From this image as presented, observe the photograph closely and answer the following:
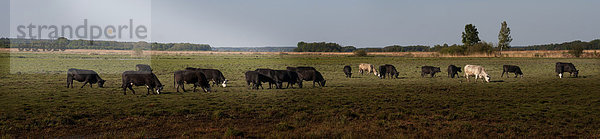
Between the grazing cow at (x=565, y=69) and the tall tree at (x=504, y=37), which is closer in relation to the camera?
the grazing cow at (x=565, y=69)

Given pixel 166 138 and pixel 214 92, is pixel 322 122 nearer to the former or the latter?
pixel 166 138

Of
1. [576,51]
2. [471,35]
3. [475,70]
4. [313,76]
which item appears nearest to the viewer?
[313,76]

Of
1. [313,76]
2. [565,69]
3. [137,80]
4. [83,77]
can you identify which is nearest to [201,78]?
[137,80]

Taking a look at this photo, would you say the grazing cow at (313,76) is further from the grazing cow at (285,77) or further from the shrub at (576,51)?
the shrub at (576,51)

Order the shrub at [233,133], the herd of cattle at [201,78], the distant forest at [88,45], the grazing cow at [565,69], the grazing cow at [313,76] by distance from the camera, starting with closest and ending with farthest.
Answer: the shrub at [233,133], the herd of cattle at [201,78], the grazing cow at [313,76], the grazing cow at [565,69], the distant forest at [88,45]

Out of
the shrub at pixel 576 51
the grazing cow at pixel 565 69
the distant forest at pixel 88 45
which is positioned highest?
the distant forest at pixel 88 45

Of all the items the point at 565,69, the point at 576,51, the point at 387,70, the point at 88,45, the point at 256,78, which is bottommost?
the point at 256,78

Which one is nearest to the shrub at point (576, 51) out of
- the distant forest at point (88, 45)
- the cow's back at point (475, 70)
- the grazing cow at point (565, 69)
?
the grazing cow at point (565, 69)

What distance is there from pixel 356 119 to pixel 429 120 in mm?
2098

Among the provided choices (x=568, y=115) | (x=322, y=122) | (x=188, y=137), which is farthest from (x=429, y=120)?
(x=188, y=137)

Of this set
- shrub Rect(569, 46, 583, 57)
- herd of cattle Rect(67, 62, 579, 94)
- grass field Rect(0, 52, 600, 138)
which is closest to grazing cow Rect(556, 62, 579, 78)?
herd of cattle Rect(67, 62, 579, 94)

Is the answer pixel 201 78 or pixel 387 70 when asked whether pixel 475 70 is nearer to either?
pixel 387 70

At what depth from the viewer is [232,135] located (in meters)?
10.2

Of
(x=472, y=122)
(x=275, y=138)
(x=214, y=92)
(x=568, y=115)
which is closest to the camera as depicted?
(x=275, y=138)
